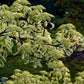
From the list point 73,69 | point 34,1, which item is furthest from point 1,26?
point 34,1

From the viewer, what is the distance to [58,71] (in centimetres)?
279

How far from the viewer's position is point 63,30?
2.69m

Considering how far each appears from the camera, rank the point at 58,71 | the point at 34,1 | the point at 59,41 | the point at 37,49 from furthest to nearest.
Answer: the point at 34,1 < the point at 58,71 < the point at 37,49 < the point at 59,41

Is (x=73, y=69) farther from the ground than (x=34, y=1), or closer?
closer

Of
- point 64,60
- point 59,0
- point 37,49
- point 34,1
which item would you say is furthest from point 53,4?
point 37,49

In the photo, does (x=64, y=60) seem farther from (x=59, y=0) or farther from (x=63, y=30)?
(x=59, y=0)

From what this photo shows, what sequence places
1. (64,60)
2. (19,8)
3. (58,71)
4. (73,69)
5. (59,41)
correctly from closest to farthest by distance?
(59,41) → (58,71) → (19,8) → (73,69) → (64,60)

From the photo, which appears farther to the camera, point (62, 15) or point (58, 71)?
point (62, 15)

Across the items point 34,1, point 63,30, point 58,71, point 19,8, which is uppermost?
point 34,1

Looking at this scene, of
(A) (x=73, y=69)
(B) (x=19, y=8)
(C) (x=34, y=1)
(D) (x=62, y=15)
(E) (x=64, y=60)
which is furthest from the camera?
(D) (x=62, y=15)

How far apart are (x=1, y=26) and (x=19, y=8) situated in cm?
53

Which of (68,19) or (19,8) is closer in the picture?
(19,8)

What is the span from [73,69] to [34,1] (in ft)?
16.9

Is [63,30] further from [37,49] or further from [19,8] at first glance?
[19,8]
